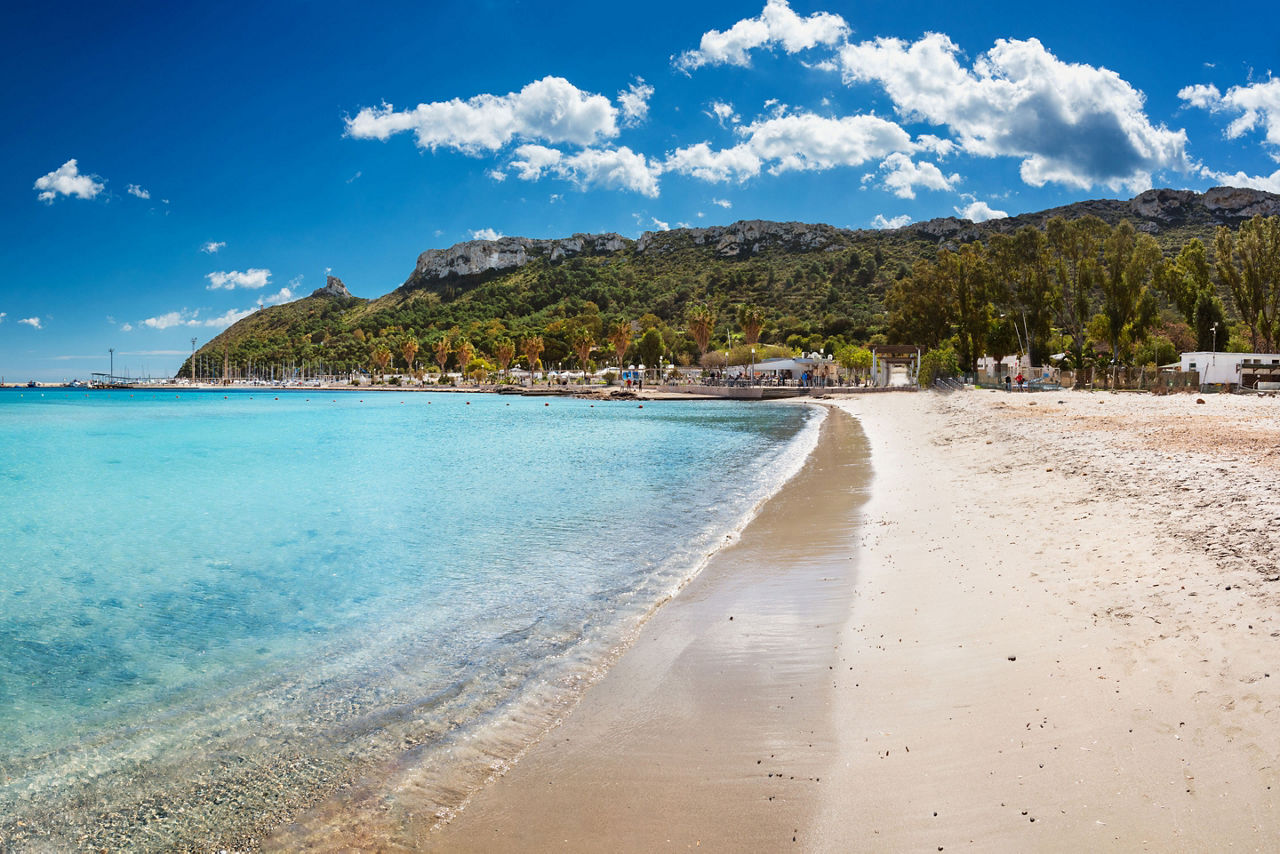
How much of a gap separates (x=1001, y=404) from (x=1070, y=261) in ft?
88.4

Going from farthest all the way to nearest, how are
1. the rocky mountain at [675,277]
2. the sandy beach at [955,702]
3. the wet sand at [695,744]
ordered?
the rocky mountain at [675,277] < the wet sand at [695,744] < the sandy beach at [955,702]

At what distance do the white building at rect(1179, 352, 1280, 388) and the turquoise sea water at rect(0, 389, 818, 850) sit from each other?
2928cm

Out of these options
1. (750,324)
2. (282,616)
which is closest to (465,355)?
(750,324)

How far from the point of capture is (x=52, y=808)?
3807 mm

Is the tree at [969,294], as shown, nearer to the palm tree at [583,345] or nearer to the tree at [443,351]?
the palm tree at [583,345]

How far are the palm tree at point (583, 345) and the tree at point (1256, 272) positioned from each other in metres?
75.0

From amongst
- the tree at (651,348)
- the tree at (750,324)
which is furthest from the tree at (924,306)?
the tree at (651,348)

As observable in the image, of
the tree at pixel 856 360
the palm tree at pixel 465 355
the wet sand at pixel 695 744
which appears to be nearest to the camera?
the wet sand at pixel 695 744

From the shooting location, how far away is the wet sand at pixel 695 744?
3295 mm

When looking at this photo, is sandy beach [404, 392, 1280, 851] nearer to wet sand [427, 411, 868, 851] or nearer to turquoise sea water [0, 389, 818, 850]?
wet sand [427, 411, 868, 851]

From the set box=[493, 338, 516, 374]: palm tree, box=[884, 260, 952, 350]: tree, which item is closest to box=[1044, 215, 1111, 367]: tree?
box=[884, 260, 952, 350]: tree

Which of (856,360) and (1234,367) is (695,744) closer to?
(1234,367)

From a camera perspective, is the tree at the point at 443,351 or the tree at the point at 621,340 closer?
the tree at the point at 621,340

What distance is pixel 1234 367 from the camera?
115ft
